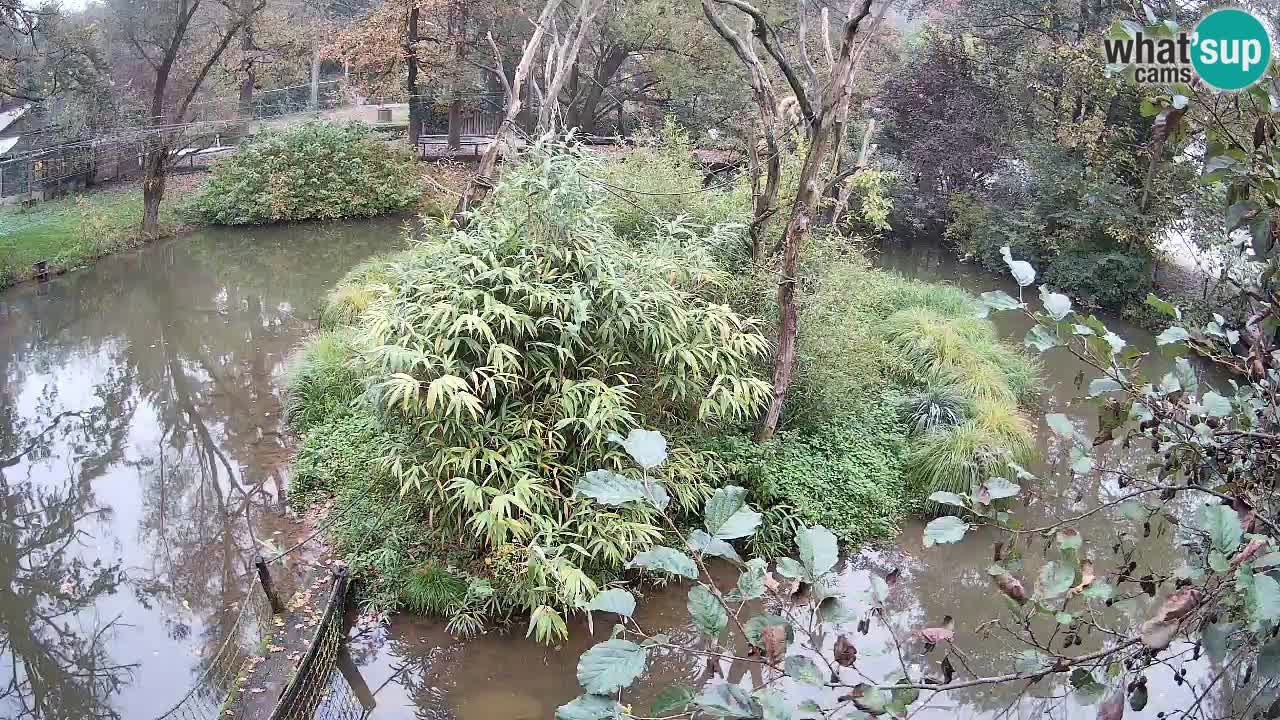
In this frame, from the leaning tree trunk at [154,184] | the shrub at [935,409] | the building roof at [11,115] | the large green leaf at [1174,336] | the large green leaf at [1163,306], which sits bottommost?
the shrub at [935,409]

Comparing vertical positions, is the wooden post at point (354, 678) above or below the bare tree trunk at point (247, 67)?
below

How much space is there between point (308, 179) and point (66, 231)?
3370mm

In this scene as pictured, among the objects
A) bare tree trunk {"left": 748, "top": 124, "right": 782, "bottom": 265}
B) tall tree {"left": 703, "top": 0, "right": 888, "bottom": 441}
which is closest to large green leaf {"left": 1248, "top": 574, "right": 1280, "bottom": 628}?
tall tree {"left": 703, "top": 0, "right": 888, "bottom": 441}

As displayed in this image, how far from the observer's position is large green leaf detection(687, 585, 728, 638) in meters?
1.06

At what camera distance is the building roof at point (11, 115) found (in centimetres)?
1510

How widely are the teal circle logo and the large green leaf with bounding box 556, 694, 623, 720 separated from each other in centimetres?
168

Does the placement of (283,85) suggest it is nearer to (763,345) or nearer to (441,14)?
(441,14)

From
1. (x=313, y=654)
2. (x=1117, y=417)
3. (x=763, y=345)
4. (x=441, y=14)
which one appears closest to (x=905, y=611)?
(x=763, y=345)

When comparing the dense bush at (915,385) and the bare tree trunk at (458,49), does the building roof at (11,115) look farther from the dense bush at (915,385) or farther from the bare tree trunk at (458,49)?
the dense bush at (915,385)

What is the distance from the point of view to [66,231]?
447 inches

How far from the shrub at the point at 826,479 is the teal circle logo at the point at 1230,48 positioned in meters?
3.62

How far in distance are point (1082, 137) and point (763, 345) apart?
6.03 meters

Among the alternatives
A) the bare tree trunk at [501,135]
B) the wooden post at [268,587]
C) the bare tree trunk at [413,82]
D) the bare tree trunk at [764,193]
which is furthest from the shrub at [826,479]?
the bare tree trunk at [413,82]

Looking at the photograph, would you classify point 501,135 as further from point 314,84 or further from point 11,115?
point 11,115
